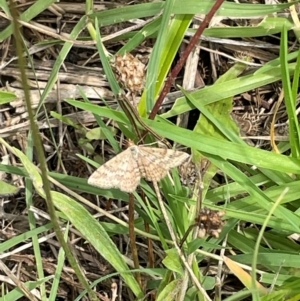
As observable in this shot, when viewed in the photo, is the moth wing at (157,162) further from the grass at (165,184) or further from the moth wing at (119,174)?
the grass at (165,184)

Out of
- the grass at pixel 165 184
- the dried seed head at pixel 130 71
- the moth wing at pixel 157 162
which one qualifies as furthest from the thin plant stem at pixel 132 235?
the dried seed head at pixel 130 71

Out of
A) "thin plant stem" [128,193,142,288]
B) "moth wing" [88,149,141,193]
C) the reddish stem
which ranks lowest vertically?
"thin plant stem" [128,193,142,288]

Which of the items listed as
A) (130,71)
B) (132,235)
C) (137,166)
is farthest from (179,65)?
(132,235)

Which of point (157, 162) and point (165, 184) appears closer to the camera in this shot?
point (157, 162)

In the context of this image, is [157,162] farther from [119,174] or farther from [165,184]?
[165,184]

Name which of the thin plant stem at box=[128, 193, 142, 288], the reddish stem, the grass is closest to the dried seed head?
the grass

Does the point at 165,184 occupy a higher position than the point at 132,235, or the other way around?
the point at 165,184

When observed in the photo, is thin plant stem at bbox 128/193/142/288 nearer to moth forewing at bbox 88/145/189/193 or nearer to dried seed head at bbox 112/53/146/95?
moth forewing at bbox 88/145/189/193

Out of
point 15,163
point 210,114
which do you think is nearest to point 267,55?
point 210,114
